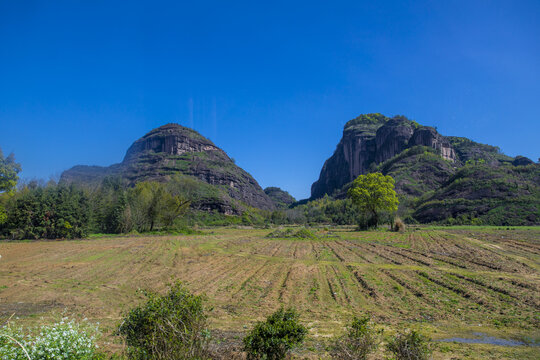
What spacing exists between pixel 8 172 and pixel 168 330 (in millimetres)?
49877

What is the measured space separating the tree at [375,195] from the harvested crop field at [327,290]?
1047 inches

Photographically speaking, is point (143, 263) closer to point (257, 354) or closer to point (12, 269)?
point (12, 269)

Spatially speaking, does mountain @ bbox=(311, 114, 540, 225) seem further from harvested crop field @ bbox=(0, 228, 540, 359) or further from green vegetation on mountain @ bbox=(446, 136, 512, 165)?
harvested crop field @ bbox=(0, 228, 540, 359)

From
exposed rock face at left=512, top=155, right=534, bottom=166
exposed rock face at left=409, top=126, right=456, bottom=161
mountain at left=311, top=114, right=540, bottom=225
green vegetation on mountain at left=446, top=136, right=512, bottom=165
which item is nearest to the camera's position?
mountain at left=311, top=114, right=540, bottom=225

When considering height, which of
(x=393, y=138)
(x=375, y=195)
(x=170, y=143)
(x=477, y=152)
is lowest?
(x=375, y=195)

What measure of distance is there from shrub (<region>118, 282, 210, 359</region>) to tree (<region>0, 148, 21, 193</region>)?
48983mm

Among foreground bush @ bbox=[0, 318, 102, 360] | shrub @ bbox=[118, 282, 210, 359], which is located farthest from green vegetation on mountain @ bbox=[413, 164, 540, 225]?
foreground bush @ bbox=[0, 318, 102, 360]

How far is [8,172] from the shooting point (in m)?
40.5

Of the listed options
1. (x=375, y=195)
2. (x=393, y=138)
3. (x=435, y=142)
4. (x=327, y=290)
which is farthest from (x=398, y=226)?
(x=393, y=138)

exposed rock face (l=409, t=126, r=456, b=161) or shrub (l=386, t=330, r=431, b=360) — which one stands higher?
exposed rock face (l=409, t=126, r=456, b=161)

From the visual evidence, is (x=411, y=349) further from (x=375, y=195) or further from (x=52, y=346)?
(x=375, y=195)

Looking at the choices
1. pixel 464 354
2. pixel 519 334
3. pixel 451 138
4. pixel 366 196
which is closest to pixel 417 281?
pixel 519 334

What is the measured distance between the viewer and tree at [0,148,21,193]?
1577 inches

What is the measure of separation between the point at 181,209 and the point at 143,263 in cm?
3753
